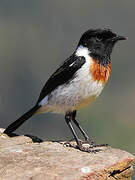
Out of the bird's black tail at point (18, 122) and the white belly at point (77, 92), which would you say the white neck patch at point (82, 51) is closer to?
the white belly at point (77, 92)

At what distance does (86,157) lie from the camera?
9.80 metres

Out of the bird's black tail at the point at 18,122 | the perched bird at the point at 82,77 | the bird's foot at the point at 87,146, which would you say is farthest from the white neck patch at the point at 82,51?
the bird's foot at the point at 87,146

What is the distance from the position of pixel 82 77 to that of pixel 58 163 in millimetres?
2086

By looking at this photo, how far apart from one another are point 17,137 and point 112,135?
601ft

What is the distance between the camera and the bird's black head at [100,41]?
36.4 feet

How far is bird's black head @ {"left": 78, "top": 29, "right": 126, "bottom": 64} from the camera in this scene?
36.4ft

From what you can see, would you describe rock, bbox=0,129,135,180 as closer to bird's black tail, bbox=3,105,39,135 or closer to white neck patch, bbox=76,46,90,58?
bird's black tail, bbox=3,105,39,135

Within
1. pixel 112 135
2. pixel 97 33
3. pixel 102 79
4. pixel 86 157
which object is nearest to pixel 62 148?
pixel 86 157

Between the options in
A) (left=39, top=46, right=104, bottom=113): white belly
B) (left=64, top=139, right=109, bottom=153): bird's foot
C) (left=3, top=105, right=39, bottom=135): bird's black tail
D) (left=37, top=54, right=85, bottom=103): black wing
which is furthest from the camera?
(left=3, top=105, right=39, bottom=135): bird's black tail

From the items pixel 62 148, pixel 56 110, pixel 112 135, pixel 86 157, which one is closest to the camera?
pixel 86 157

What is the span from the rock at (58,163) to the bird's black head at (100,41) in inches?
70.4

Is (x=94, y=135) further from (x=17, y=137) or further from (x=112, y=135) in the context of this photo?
(x=17, y=137)

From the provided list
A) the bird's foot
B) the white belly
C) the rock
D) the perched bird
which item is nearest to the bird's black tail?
the perched bird

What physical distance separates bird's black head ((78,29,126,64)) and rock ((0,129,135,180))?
70.4 inches
